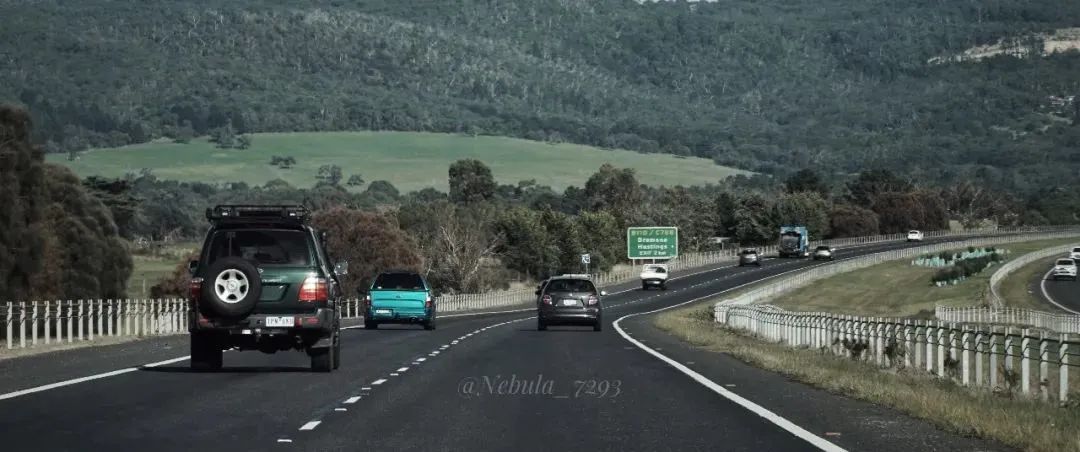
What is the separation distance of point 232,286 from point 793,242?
141m

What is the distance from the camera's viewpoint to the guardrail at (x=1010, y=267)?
104750 millimetres

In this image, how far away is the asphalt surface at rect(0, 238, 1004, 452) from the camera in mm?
17312

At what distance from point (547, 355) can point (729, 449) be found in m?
19.5

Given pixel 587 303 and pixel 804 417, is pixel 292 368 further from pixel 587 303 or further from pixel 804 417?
pixel 587 303

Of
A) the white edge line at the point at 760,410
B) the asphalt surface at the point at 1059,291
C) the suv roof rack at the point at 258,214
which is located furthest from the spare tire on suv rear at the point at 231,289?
the asphalt surface at the point at 1059,291

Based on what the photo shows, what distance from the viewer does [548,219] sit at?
16162 centimetres

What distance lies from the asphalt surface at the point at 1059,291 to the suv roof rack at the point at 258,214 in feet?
239

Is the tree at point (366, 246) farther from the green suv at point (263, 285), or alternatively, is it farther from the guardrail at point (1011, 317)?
the green suv at point (263, 285)

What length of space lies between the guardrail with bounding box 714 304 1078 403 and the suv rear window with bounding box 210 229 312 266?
10.7 metres

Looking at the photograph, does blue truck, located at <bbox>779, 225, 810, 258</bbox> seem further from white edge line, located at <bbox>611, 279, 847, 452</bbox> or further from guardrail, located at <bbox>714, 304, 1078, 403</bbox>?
white edge line, located at <bbox>611, 279, 847, 452</bbox>

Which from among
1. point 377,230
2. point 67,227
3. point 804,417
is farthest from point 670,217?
point 804,417

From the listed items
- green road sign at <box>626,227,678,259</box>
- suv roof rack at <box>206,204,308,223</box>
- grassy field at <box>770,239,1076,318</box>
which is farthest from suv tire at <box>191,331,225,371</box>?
green road sign at <box>626,227,678,259</box>

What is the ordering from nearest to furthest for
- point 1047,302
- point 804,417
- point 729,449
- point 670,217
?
1. point 729,449
2. point 804,417
3. point 1047,302
4. point 670,217

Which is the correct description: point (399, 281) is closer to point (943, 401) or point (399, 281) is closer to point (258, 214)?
point (258, 214)
